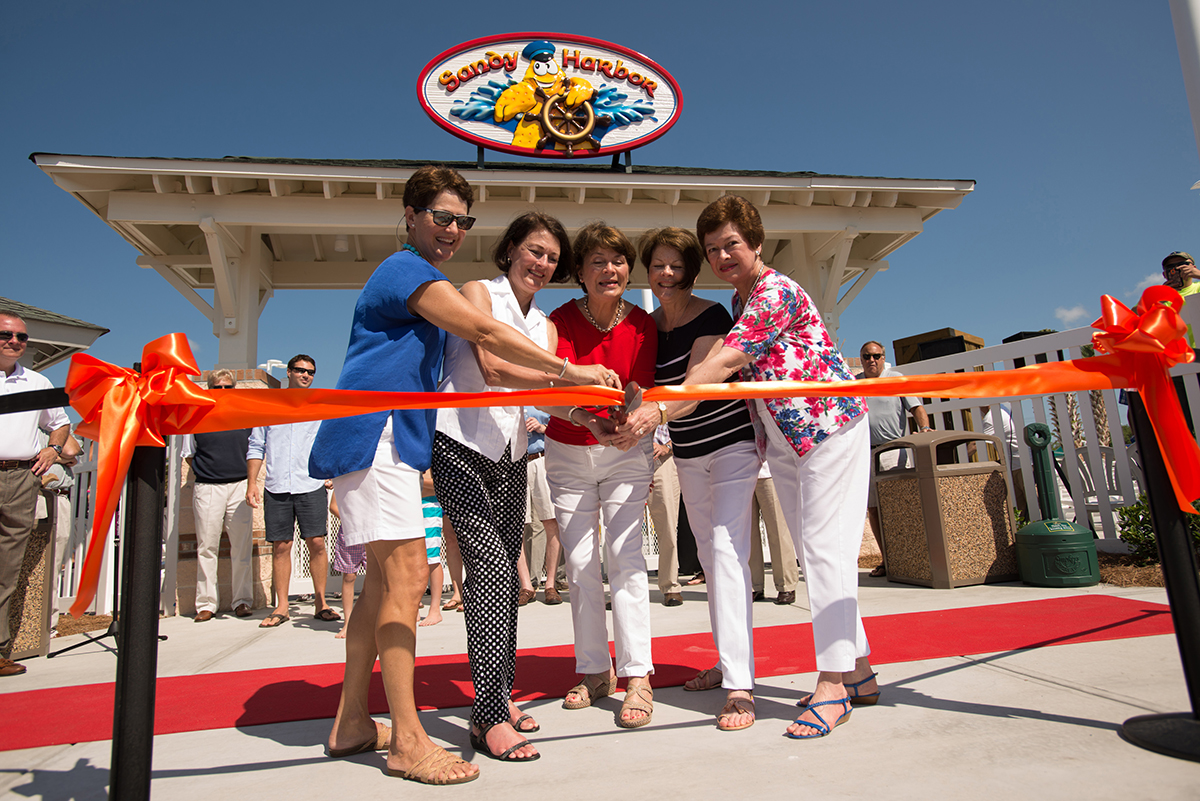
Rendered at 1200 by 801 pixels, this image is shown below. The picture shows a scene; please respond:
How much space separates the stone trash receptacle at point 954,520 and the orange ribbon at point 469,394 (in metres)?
2.68

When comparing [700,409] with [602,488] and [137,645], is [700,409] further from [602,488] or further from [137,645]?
[137,645]

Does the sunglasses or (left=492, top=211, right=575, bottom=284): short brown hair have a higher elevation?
(left=492, top=211, right=575, bottom=284): short brown hair

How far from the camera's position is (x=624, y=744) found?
2.11 meters

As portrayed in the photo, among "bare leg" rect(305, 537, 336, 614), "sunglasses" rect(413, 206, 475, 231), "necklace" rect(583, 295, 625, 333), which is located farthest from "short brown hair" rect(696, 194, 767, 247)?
"bare leg" rect(305, 537, 336, 614)

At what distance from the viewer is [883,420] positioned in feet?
19.5

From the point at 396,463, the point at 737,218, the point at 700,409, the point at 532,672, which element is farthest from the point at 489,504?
the point at 737,218

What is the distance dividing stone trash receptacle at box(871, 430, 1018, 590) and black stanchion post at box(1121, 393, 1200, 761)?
2.77m

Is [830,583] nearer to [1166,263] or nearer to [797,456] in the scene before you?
[797,456]

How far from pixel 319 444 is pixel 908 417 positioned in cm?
562

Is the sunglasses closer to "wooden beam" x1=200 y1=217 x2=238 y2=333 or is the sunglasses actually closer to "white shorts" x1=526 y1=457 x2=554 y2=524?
"white shorts" x1=526 y1=457 x2=554 y2=524

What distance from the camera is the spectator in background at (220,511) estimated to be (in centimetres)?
571

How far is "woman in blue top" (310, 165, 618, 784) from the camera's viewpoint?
6.47 feet

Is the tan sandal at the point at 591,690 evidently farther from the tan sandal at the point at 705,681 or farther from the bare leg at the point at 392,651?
the bare leg at the point at 392,651

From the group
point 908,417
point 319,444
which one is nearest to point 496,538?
point 319,444
